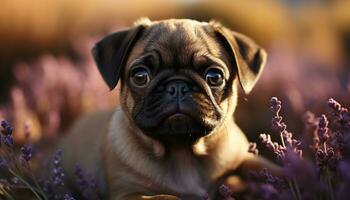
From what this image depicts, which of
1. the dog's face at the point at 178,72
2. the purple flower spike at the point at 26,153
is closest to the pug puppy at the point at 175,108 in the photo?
the dog's face at the point at 178,72

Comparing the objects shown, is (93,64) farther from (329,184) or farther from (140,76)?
(329,184)

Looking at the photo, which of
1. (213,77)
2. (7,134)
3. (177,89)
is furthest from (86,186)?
(213,77)

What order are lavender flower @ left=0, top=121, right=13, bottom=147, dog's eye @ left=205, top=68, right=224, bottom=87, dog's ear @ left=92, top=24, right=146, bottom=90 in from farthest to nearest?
1. dog's ear @ left=92, top=24, right=146, bottom=90
2. dog's eye @ left=205, top=68, right=224, bottom=87
3. lavender flower @ left=0, top=121, right=13, bottom=147

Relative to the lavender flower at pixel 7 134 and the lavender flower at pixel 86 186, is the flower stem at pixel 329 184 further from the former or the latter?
the lavender flower at pixel 7 134

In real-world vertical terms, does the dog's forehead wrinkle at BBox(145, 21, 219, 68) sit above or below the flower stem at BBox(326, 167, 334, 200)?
above

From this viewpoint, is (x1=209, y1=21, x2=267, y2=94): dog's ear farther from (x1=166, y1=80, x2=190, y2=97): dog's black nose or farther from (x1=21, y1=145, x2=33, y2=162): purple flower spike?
(x1=21, y1=145, x2=33, y2=162): purple flower spike

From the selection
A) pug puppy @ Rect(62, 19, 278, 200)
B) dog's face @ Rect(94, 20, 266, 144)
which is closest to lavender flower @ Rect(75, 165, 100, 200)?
pug puppy @ Rect(62, 19, 278, 200)

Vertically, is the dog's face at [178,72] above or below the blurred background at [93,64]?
above
